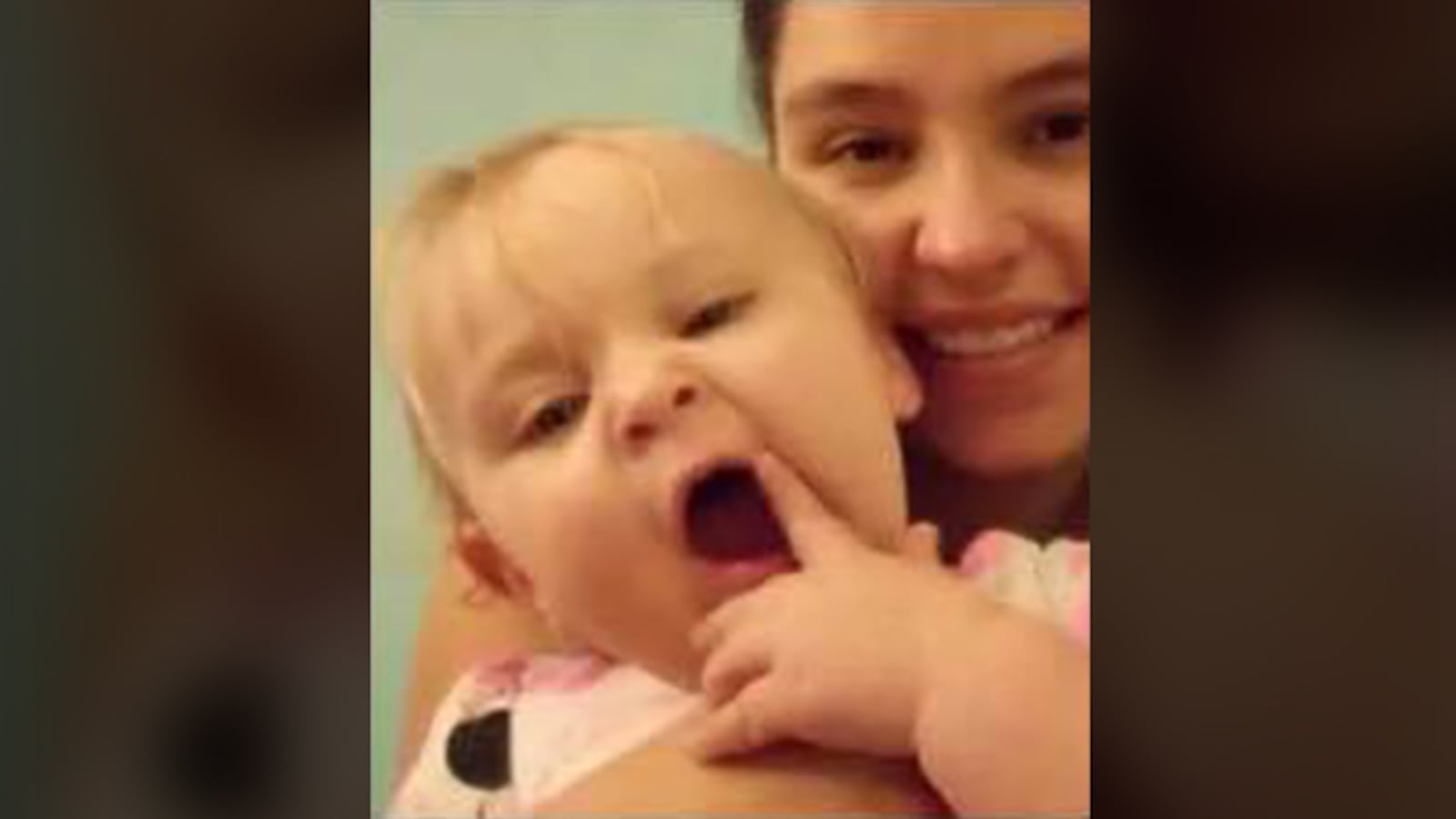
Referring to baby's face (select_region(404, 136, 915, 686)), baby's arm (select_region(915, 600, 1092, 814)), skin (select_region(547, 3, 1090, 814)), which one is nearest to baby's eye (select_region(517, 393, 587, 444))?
baby's face (select_region(404, 136, 915, 686))

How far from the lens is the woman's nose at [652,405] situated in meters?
0.93

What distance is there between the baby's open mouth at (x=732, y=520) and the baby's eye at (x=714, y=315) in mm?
69

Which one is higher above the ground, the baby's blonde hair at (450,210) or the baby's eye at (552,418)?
the baby's blonde hair at (450,210)

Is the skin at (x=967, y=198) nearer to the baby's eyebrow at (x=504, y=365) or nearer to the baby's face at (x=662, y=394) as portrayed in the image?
the baby's face at (x=662, y=394)

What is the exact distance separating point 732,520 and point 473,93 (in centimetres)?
26

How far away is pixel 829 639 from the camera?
3.02 feet

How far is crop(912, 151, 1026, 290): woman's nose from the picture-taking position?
93 centimetres

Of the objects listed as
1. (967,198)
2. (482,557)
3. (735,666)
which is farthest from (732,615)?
(967,198)

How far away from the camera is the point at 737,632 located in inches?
36.7

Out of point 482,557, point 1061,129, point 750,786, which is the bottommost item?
point 750,786

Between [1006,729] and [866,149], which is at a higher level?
[866,149]

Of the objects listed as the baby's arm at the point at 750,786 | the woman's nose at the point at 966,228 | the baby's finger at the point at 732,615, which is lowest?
the baby's arm at the point at 750,786

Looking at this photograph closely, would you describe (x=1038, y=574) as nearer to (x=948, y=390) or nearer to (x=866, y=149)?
(x=948, y=390)

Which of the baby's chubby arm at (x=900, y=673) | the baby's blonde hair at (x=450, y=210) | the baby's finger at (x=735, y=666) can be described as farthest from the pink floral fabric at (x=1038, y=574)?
the baby's blonde hair at (x=450, y=210)
